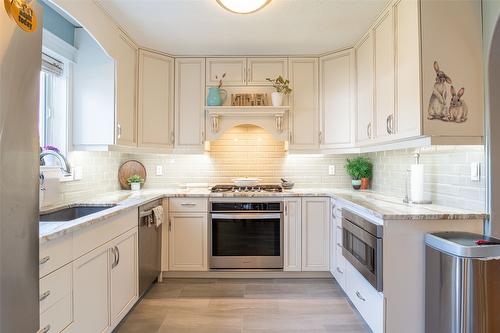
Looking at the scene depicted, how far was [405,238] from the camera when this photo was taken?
1.96 m

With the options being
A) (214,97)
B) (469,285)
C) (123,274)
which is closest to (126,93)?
(214,97)

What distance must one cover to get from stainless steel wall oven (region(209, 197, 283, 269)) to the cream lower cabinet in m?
0.90

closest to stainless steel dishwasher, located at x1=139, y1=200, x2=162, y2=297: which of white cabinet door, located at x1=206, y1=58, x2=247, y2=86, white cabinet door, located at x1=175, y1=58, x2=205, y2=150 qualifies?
white cabinet door, located at x1=175, y1=58, x2=205, y2=150

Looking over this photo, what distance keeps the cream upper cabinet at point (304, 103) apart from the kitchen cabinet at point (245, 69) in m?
0.15

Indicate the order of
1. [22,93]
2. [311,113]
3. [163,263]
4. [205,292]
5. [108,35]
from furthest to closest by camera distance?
[311,113] → [163,263] → [205,292] → [108,35] → [22,93]

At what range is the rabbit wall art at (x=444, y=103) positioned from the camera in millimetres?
1946

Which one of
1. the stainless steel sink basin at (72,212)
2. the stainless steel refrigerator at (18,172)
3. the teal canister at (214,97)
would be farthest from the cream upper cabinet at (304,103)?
the stainless steel refrigerator at (18,172)

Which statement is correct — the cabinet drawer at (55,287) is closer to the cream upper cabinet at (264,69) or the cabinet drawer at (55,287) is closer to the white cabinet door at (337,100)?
the cream upper cabinet at (264,69)

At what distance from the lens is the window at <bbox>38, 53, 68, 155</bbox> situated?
8.25 ft

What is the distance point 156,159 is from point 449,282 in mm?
3115

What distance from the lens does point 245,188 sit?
3.49m

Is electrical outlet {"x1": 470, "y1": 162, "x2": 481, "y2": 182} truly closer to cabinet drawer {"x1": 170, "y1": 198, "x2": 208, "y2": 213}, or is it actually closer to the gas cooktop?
the gas cooktop

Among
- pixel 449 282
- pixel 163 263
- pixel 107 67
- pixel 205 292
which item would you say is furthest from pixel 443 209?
pixel 107 67

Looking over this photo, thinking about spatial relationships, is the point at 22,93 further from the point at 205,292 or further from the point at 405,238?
A: the point at 205,292
